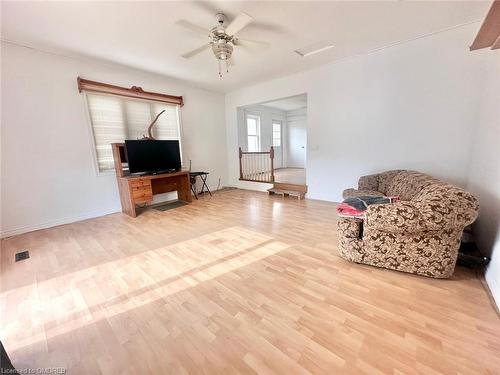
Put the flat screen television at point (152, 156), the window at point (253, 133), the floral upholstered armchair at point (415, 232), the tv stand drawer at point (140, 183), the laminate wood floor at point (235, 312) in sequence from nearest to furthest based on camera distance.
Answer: the laminate wood floor at point (235, 312)
the floral upholstered armchair at point (415, 232)
the tv stand drawer at point (140, 183)
the flat screen television at point (152, 156)
the window at point (253, 133)

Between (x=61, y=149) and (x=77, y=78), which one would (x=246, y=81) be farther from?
(x=61, y=149)

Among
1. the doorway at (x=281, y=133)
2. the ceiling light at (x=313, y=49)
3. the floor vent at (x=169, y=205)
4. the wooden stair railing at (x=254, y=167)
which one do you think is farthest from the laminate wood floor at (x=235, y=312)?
the doorway at (x=281, y=133)

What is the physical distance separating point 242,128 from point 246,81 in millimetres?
1508

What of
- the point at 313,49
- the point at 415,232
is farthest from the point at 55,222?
the point at 313,49

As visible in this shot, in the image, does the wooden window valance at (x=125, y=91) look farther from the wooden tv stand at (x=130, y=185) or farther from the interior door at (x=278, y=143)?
the interior door at (x=278, y=143)

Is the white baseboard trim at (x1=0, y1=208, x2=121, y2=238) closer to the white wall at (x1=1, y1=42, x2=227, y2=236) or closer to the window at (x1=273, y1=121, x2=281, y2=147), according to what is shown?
the white wall at (x1=1, y1=42, x2=227, y2=236)

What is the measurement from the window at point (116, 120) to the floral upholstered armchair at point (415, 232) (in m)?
4.51

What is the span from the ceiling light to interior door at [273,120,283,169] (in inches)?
211

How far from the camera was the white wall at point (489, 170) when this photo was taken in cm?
189

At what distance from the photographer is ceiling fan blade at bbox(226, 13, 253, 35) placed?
7.07 feet

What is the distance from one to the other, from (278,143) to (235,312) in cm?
855

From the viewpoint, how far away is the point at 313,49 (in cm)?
358

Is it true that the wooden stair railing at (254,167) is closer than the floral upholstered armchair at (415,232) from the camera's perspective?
No

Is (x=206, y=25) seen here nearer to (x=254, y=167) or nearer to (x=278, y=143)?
(x=254, y=167)
